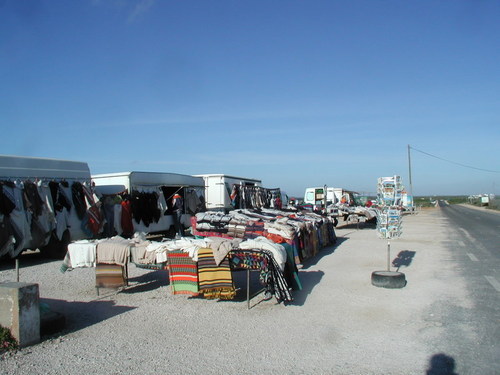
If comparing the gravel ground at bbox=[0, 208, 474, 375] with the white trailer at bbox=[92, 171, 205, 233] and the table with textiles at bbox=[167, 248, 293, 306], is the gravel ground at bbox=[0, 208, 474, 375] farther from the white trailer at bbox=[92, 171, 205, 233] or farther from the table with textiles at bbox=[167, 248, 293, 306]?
the white trailer at bbox=[92, 171, 205, 233]

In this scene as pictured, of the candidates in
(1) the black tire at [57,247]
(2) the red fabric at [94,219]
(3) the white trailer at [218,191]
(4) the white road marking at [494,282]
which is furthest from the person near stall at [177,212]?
(4) the white road marking at [494,282]

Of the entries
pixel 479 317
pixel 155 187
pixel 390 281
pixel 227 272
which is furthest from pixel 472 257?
pixel 155 187

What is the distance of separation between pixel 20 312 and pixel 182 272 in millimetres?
2560

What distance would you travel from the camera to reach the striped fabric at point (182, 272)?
721 centimetres

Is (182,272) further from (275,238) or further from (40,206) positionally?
(40,206)

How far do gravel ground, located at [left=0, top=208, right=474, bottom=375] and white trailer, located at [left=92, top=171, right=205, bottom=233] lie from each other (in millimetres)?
5864

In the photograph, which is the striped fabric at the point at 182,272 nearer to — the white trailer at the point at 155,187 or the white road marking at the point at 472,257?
the white trailer at the point at 155,187

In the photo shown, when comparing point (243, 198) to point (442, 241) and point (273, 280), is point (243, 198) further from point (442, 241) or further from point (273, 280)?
point (273, 280)

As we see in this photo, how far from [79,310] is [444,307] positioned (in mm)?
5864

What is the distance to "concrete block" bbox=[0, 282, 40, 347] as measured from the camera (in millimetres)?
5309

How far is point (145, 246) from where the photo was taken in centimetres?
766

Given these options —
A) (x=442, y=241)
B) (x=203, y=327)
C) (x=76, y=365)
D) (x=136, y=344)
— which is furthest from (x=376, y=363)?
(x=442, y=241)

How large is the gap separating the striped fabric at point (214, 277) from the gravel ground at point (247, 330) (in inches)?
11.6

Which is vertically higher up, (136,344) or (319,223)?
(319,223)
